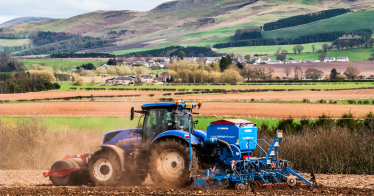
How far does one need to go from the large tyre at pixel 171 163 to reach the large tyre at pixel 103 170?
1712mm

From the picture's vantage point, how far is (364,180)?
16.8 m

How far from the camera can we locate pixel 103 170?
1458 cm

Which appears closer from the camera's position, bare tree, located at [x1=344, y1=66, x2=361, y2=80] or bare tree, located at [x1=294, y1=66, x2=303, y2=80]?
bare tree, located at [x1=344, y1=66, x2=361, y2=80]

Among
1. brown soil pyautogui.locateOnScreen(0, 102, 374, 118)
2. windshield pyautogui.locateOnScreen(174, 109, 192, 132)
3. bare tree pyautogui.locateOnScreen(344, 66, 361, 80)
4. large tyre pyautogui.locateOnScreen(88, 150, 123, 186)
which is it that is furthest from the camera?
bare tree pyautogui.locateOnScreen(344, 66, 361, 80)

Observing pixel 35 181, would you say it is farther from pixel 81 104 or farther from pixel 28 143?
pixel 81 104

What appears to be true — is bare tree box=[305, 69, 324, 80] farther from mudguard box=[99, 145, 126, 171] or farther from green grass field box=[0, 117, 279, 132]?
mudguard box=[99, 145, 126, 171]

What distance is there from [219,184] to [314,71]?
128813mm

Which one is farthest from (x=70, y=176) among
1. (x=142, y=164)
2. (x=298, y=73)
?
(x=298, y=73)

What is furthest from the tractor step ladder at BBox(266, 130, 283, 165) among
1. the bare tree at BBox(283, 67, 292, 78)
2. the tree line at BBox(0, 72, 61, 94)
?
the bare tree at BBox(283, 67, 292, 78)

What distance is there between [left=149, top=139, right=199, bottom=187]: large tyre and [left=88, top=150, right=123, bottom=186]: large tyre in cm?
171

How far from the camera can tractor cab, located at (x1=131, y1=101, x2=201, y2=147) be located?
45.4 ft

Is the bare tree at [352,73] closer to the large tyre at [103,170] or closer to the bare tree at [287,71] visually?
the bare tree at [287,71]

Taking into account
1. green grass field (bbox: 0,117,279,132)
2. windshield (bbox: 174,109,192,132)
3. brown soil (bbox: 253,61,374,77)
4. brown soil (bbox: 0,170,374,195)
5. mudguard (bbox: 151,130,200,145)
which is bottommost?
green grass field (bbox: 0,117,279,132)

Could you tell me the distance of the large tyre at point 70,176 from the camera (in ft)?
50.9
